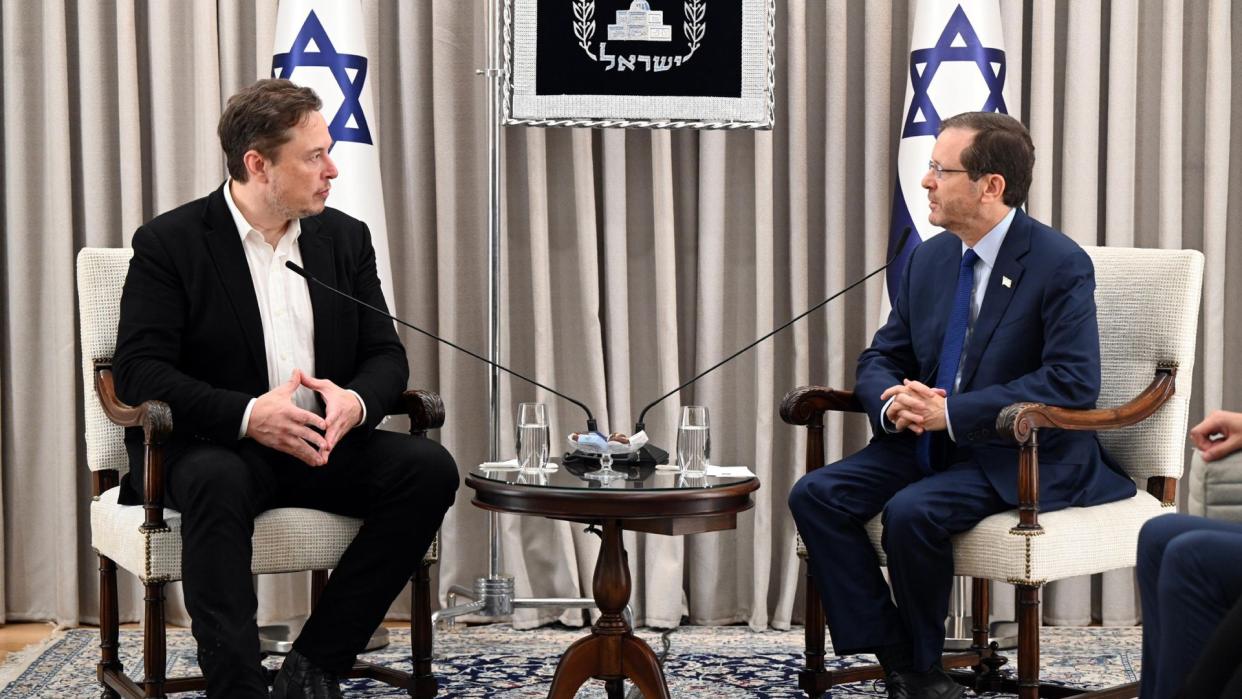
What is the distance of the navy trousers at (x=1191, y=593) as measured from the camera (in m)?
1.96

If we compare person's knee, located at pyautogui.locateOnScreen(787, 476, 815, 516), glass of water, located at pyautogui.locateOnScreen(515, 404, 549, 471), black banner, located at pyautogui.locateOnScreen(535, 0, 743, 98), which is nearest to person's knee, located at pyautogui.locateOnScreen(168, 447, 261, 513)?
glass of water, located at pyautogui.locateOnScreen(515, 404, 549, 471)

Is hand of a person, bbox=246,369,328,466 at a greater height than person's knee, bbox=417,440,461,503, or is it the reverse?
hand of a person, bbox=246,369,328,466

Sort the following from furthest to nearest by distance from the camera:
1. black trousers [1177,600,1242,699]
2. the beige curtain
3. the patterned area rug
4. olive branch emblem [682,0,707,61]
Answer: the beige curtain, olive branch emblem [682,0,707,61], the patterned area rug, black trousers [1177,600,1242,699]

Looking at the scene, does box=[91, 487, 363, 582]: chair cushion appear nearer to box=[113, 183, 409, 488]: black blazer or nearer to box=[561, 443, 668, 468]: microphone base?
box=[113, 183, 409, 488]: black blazer

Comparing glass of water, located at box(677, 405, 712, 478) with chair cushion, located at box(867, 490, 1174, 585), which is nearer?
chair cushion, located at box(867, 490, 1174, 585)

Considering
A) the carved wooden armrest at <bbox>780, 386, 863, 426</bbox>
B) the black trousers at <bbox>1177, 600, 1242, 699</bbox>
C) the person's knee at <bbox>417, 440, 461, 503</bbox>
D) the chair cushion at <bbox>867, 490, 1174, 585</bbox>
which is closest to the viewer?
the black trousers at <bbox>1177, 600, 1242, 699</bbox>

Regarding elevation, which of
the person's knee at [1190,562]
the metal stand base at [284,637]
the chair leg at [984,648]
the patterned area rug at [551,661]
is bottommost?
the patterned area rug at [551,661]

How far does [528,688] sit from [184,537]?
Result: 94 centimetres

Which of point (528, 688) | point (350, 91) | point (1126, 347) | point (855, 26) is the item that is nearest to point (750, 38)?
point (855, 26)

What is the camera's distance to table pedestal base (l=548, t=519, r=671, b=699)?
2568 mm

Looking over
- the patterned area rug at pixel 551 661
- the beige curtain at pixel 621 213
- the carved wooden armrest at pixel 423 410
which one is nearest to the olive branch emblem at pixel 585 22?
the beige curtain at pixel 621 213

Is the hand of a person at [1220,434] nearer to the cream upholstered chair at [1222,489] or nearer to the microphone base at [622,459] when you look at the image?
the cream upholstered chair at [1222,489]

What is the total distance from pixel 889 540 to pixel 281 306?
4.39ft

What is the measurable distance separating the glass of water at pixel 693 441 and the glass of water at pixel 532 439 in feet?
0.91
